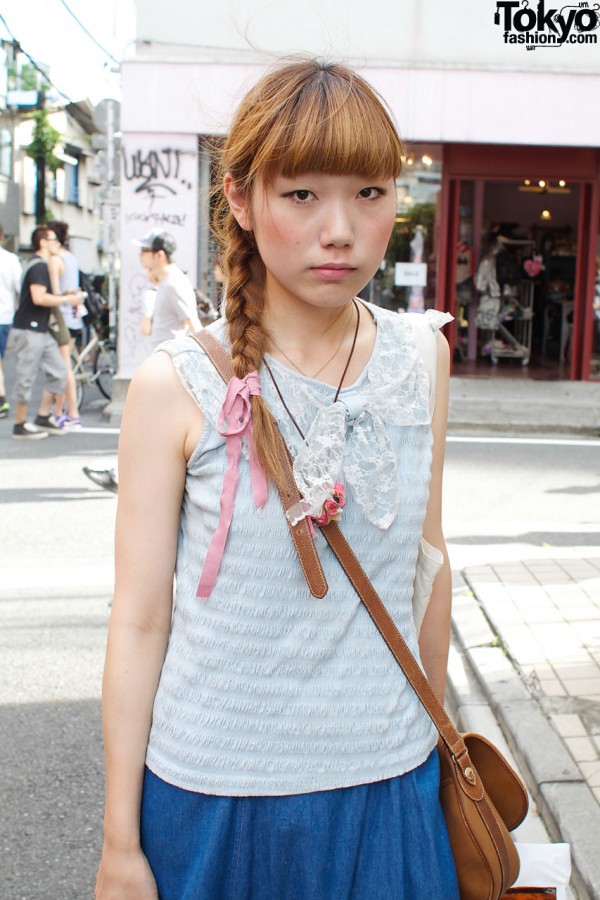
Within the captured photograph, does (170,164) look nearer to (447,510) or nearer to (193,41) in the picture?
(193,41)

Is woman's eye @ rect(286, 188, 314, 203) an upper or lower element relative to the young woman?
upper

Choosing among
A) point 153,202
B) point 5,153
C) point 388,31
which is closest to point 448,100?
point 388,31

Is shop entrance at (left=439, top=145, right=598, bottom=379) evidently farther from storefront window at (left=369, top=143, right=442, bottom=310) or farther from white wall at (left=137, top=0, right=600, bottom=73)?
white wall at (left=137, top=0, right=600, bottom=73)

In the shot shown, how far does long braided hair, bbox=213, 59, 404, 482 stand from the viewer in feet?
4.69

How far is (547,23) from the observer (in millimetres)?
13844

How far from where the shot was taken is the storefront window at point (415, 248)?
14.8 metres

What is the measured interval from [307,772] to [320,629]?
190 mm

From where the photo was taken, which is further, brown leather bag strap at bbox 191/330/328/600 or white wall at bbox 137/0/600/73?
white wall at bbox 137/0/600/73

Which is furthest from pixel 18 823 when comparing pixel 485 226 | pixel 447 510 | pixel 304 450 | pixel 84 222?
pixel 84 222

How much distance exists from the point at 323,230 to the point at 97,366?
12100 mm

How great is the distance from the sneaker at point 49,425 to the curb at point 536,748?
252 inches

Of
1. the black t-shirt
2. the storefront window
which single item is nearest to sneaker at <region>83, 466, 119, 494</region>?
the black t-shirt

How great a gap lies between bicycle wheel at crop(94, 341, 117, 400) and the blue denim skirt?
11.9 meters

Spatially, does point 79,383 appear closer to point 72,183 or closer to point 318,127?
point 318,127
